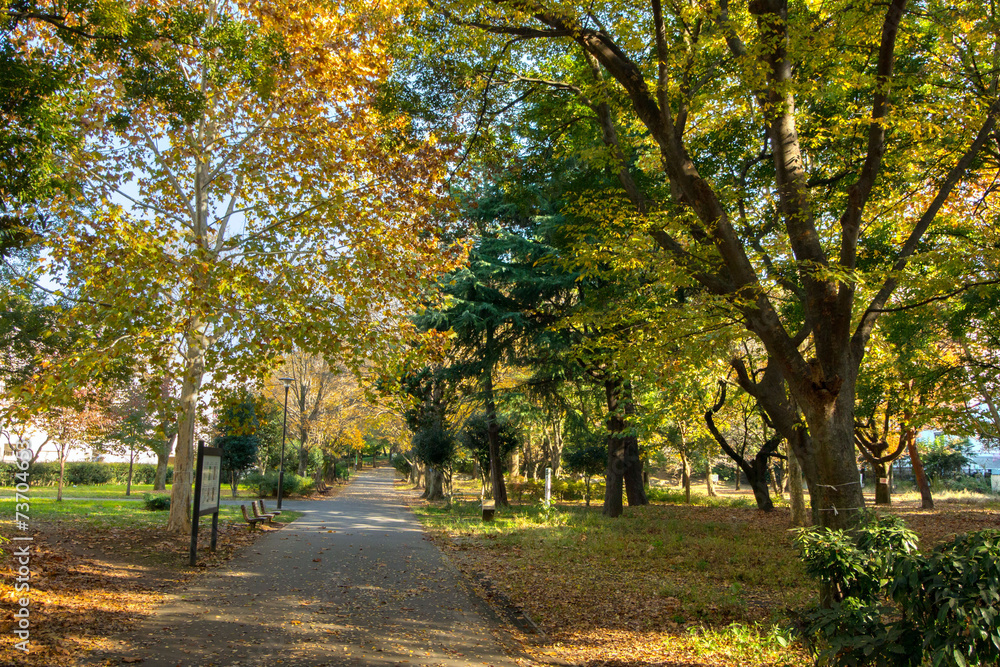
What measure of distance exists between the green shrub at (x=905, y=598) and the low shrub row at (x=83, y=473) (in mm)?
35515

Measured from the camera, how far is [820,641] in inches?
191

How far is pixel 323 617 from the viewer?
6.59 metres

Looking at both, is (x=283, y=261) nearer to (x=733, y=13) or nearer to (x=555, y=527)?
(x=733, y=13)

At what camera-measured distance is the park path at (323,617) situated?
207 inches

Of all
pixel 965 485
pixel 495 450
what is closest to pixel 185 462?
pixel 495 450

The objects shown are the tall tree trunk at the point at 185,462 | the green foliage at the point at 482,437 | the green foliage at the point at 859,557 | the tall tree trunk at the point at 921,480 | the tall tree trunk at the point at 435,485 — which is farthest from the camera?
the tall tree trunk at the point at 435,485

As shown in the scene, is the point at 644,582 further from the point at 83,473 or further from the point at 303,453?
the point at 83,473

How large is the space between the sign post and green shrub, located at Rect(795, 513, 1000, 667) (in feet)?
27.6

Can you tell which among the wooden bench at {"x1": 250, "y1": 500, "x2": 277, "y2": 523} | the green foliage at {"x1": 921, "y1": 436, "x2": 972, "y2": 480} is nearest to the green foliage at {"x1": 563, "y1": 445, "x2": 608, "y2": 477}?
the wooden bench at {"x1": 250, "y1": 500, "x2": 277, "y2": 523}

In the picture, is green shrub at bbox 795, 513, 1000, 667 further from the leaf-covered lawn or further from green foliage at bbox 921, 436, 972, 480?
green foliage at bbox 921, 436, 972, 480

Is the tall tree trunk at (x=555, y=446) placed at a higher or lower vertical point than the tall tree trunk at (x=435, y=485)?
Result: higher

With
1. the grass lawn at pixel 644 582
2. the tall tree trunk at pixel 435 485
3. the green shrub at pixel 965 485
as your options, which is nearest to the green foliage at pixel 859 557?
the grass lawn at pixel 644 582

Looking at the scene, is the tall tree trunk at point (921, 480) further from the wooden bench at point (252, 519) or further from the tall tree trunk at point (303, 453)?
the tall tree trunk at point (303, 453)

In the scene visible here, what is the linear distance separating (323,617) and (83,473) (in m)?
39.9
